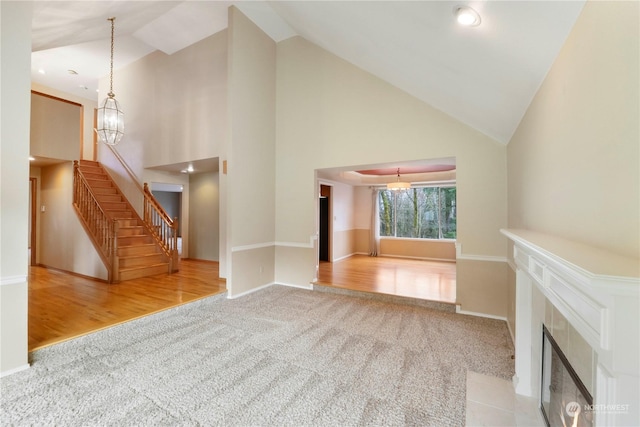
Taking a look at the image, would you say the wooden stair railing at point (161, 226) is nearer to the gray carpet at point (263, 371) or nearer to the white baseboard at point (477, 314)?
the gray carpet at point (263, 371)

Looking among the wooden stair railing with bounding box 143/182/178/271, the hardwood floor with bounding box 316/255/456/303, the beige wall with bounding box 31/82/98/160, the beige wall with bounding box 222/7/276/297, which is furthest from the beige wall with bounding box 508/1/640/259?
the beige wall with bounding box 31/82/98/160

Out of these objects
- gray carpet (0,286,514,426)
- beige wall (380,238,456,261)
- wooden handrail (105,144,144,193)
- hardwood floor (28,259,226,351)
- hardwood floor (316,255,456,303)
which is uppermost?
wooden handrail (105,144,144,193)

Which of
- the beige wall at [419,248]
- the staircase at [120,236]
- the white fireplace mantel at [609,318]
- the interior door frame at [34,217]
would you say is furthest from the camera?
the beige wall at [419,248]

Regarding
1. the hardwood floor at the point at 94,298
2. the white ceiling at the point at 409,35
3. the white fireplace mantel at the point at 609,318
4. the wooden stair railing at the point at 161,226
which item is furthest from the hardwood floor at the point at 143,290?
the white fireplace mantel at the point at 609,318

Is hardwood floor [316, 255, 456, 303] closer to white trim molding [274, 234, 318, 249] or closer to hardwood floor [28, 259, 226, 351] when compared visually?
white trim molding [274, 234, 318, 249]

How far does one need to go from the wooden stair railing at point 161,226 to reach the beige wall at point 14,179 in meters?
3.35

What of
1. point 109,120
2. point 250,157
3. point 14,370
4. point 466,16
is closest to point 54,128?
point 109,120

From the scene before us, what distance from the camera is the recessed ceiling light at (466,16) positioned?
5.52 feet

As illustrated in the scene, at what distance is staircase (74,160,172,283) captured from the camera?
197 inches

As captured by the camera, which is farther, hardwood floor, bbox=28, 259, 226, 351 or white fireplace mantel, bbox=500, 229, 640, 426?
hardwood floor, bbox=28, 259, 226, 351

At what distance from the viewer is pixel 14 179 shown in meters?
2.30

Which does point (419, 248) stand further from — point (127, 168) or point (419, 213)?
point (127, 168)

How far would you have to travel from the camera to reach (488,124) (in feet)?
10.8

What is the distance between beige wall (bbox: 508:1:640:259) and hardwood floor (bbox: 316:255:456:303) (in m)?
2.92
